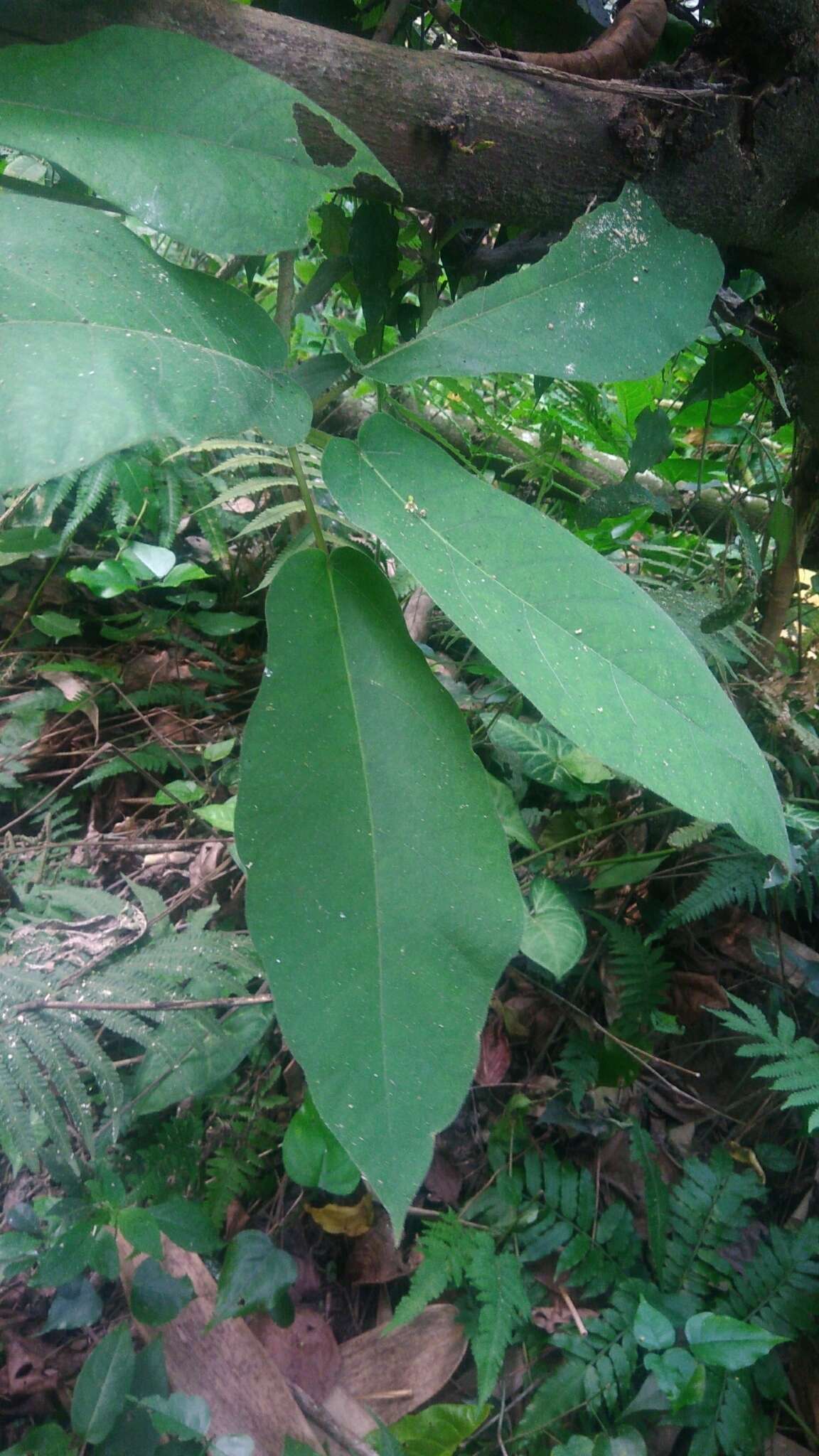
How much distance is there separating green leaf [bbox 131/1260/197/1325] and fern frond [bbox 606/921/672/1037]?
0.72 meters

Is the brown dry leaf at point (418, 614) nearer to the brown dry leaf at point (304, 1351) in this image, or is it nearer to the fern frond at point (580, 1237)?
the fern frond at point (580, 1237)

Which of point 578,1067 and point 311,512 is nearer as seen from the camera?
point 311,512

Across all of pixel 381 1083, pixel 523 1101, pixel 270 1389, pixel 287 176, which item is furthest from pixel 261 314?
pixel 270 1389

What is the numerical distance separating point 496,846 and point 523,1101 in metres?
0.85

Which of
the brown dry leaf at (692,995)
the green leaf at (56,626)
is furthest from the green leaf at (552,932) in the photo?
the green leaf at (56,626)

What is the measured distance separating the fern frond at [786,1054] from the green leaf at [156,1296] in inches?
30.8

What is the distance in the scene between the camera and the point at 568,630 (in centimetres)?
52

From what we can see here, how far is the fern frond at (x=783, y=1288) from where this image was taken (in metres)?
1.06

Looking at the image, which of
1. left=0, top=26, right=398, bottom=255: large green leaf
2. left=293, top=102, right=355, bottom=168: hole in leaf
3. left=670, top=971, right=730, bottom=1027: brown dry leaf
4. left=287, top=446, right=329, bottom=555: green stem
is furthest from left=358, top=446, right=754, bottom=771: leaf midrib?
left=670, top=971, right=730, bottom=1027: brown dry leaf

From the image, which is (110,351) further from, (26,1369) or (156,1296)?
(26,1369)

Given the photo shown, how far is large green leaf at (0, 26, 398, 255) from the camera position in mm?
560

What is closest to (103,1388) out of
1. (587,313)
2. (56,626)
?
(587,313)

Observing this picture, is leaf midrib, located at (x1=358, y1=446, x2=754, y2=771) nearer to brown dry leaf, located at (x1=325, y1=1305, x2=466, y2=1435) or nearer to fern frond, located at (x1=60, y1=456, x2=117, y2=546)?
brown dry leaf, located at (x1=325, y1=1305, x2=466, y2=1435)

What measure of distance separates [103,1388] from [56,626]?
1380 millimetres
